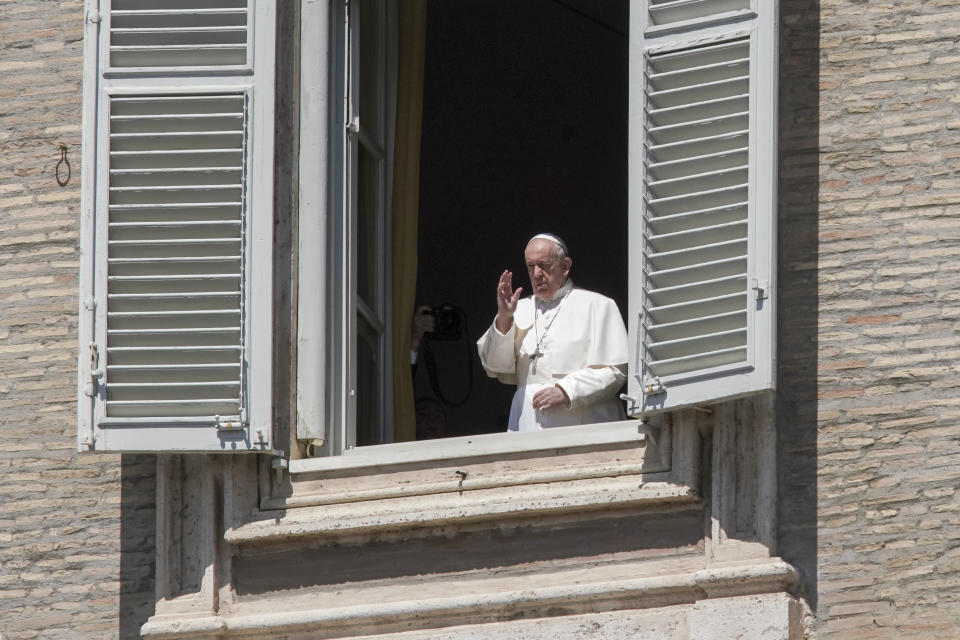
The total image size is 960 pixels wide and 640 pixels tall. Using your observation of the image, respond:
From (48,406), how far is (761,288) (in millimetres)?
2492

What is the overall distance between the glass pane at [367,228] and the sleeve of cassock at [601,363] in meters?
0.77

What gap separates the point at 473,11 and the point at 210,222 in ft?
14.6

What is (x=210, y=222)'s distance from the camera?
923 cm

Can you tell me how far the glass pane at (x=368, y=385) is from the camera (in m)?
9.84

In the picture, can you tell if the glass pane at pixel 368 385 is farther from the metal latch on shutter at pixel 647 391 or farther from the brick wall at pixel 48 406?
the metal latch on shutter at pixel 647 391

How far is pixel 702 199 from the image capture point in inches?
352

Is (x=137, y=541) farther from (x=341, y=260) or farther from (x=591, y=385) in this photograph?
(x=591, y=385)

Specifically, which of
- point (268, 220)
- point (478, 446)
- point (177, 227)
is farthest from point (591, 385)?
point (177, 227)

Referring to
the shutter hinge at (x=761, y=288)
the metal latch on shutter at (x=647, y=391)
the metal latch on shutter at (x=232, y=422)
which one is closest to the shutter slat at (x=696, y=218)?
the shutter hinge at (x=761, y=288)

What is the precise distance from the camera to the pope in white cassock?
1.54 ft

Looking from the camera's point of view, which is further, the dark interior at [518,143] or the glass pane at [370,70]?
the dark interior at [518,143]

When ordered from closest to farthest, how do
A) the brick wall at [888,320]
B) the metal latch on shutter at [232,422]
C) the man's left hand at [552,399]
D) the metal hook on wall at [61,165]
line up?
1. the brick wall at [888,320]
2. the metal latch on shutter at [232,422]
3. the man's left hand at [552,399]
4. the metal hook on wall at [61,165]

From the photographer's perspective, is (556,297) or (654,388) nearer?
(654,388)

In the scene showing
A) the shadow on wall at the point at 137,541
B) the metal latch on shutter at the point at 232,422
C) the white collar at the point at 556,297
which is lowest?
the shadow on wall at the point at 137,541
